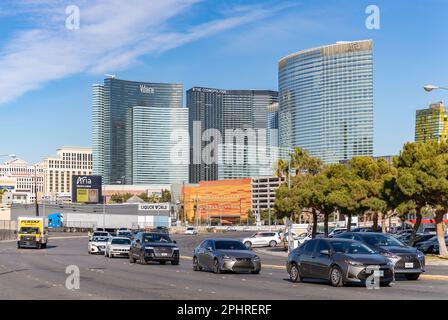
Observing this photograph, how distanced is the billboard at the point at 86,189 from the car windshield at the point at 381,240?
15112 centimetres

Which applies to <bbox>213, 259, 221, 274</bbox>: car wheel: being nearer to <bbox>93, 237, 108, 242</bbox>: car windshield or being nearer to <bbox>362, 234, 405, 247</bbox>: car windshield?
<bbox>362, 234, 405, 247</bbox>: car windshield

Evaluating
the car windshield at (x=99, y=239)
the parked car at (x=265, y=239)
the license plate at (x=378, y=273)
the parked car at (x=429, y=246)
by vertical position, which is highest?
the license plate at (x=378, y=273)

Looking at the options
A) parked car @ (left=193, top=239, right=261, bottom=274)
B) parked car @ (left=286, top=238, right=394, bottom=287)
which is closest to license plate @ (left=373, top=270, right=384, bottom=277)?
parked car @ (left=286, top=238, right=394, bottom=287)

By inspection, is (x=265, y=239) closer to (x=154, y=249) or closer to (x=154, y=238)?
(x=154, y=238)

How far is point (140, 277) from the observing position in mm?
26844

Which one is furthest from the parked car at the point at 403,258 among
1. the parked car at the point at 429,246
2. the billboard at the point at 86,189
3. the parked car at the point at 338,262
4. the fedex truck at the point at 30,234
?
the billboard at the point at 86,189

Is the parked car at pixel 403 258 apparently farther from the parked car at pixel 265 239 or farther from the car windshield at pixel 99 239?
the parked car at pixel 265 239

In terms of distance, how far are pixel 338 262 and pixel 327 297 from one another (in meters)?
3.73

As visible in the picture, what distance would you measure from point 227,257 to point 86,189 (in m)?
151

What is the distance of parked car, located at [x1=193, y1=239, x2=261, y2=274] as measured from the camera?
1145 inches

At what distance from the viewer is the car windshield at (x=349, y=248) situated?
889 inches

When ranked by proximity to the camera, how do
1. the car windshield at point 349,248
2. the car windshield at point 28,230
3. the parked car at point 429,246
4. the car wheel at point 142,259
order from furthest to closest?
1. the car windshield at point 28,230
2. the parked car at point 429,246
3. the car wheel at point 142,259
4. the car windshield at point 349,248

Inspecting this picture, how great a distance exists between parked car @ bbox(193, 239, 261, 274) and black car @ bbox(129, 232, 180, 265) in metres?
5.17
